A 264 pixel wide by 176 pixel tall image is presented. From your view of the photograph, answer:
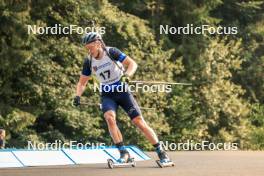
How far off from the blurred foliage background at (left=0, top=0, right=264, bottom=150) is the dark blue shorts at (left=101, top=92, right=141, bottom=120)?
401 inches

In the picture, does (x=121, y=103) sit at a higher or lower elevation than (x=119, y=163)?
higher

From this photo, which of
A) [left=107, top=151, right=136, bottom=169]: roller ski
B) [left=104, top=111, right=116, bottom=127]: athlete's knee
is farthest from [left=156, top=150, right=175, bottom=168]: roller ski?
[left=104, top=111, right=116, bottom=127]: athlete's knee

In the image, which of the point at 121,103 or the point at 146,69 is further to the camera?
the point at 146,69

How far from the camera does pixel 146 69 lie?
2281 centimetres

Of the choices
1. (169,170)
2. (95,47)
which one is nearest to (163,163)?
(169,170)

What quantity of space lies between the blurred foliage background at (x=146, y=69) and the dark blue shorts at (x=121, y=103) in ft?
33.4

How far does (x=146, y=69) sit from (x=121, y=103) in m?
13.0

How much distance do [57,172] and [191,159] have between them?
303 cm

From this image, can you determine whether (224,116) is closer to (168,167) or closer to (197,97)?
(197,97)

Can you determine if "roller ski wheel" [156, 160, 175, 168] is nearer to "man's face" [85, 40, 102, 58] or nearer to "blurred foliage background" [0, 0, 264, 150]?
"man's face" [85, 40, 102, 58]

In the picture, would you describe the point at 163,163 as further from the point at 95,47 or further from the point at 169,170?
the point at 95,47

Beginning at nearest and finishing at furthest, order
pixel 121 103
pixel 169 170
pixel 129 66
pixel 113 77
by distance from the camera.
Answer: pixel 169 170
pixel 129 66
pixel 113 77
pixel 121 103

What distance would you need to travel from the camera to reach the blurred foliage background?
67.1 feet

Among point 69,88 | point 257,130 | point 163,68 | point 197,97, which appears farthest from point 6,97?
point 257,130
